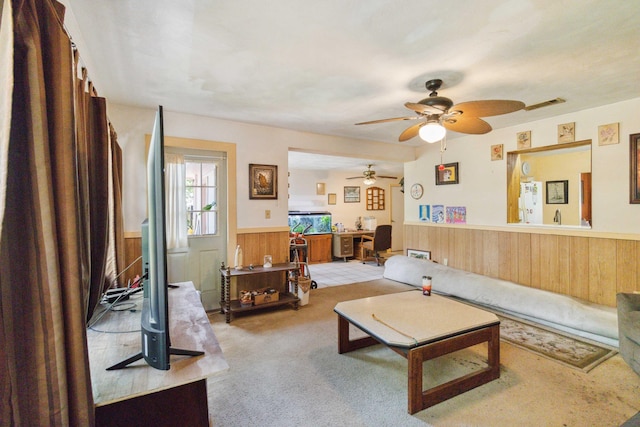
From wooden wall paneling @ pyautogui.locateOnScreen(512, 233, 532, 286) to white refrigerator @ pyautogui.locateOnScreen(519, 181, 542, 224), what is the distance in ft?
1.80

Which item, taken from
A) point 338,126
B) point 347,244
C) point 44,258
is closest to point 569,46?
point 338,126

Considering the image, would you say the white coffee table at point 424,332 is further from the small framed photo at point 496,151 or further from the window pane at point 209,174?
the small framed photo at point 496,151

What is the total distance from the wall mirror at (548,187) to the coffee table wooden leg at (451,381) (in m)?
2.48

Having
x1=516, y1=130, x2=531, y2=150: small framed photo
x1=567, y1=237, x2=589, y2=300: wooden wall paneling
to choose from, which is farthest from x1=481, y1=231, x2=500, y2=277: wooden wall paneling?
x1=516, y1=130, x2=531, y2=150: small framed photo

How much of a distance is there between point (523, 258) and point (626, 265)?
0.97 meters

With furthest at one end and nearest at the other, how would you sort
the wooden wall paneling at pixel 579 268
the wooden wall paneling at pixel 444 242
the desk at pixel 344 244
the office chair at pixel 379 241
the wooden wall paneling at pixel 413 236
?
1. the desk at pixel 344 244
2. the office chair at pixel 379 241
3. the wooden wall paneling at pixel 413 236
4. the wooden wall paneling at pixel 444 242
5. the wooden wall paneling at pixel 579 268

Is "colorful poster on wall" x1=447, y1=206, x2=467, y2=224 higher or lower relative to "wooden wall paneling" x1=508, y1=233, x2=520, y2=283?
higher

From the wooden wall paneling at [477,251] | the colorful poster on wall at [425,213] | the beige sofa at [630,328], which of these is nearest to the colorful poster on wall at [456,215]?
the wooden wall paneling at [477,251]

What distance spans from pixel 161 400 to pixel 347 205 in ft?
23.4

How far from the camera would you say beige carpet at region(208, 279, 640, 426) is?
178cm

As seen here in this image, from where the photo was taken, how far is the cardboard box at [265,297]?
11.5 feet

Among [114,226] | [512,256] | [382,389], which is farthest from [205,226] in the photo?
[512,256]

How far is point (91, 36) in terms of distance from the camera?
1.84 meters

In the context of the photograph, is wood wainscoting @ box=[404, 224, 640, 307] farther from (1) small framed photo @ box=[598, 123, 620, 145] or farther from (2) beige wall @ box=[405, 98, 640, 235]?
(1) small framed photo @ box=[598, 123, 620, 145]
